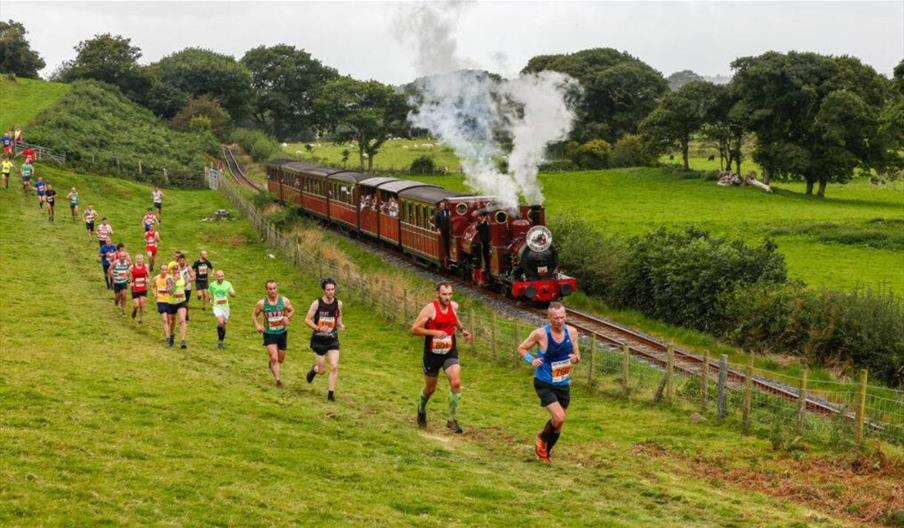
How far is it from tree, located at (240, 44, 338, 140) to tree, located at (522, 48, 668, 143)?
2993cm

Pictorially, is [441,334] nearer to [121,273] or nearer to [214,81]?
[121,273]

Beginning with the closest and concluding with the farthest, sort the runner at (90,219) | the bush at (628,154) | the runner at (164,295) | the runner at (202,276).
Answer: the runner at (164,295)
the runner at (202,276)
the runner at (90,219)
the bush at (628,154)

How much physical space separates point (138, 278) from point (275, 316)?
7913 mm

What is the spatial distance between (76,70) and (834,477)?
3720 inches

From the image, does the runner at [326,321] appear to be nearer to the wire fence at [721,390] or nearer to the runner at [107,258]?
the wire fence at [721,390]

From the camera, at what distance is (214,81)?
3853 inches

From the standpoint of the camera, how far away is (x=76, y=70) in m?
95.4

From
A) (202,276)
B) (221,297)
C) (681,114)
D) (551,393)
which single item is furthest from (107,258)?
(681,114)

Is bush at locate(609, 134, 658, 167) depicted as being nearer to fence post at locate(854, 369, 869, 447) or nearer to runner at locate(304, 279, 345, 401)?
fence post at locate(854, 369, 869, 447)

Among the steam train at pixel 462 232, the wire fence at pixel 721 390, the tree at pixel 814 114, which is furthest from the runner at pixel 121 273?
the tree at pixel 814 114

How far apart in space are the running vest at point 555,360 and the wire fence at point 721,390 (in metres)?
3.98

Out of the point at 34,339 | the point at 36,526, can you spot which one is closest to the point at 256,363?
the point at 34,339

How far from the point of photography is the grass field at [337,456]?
9695 mm

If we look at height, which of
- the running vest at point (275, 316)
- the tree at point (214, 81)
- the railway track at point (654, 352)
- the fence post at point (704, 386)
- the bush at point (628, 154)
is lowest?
the railway track at point (654, 352)
